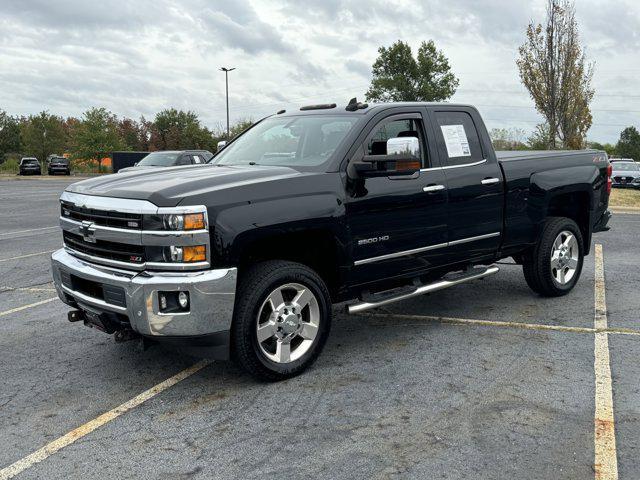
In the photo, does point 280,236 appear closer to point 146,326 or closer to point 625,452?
point 146,326

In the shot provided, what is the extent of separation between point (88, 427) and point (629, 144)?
463 ft

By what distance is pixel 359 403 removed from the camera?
3982 millimetres

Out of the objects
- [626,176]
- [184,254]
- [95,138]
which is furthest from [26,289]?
[95,138]

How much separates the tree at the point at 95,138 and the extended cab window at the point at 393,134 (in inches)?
2280

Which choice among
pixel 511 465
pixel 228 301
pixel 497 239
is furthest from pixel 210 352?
pixel 497 239

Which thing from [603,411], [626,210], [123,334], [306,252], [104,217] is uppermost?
[104,217]

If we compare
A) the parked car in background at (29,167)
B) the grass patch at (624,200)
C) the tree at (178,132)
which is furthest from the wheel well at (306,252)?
the tree at (178,132)

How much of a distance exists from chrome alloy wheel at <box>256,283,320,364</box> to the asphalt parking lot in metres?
0.23

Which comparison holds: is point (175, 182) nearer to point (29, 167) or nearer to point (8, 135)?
point (29, 167)

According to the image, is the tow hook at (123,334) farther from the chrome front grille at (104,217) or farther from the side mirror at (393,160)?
the side mirror at (393,160)

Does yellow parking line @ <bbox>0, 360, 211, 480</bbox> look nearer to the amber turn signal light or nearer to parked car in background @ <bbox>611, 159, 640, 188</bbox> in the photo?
the amber turn signal light

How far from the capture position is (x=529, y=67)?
29062mm

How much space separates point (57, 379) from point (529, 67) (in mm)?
28667

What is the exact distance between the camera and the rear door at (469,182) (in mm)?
5441
